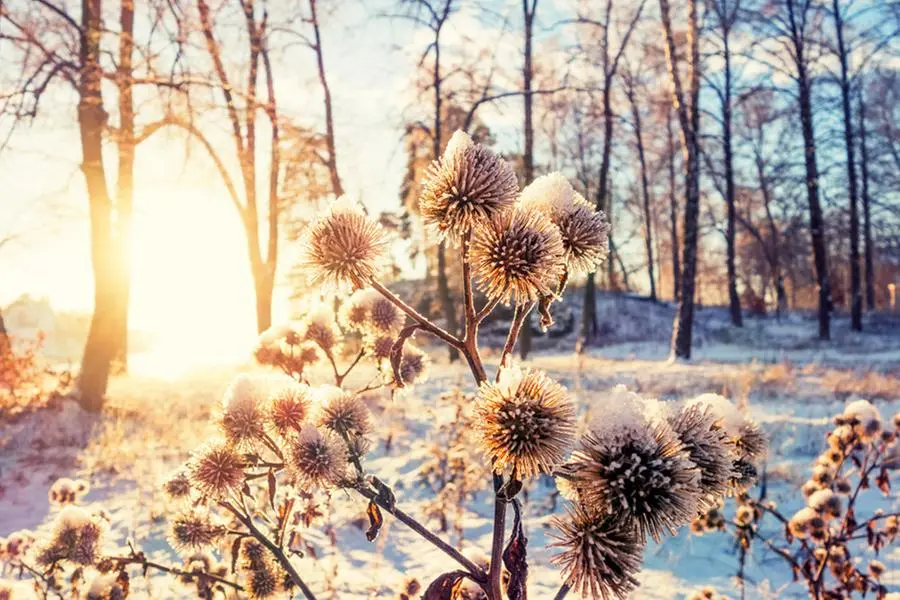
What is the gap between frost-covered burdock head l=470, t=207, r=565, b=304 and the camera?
1227 millimetres

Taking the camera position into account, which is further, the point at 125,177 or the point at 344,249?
the point at 125,177

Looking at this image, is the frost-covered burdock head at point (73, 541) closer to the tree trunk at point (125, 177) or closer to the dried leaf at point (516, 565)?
the dried leaf at point (516, 565)

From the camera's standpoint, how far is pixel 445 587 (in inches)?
52.2

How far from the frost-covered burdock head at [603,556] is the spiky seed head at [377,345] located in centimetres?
119

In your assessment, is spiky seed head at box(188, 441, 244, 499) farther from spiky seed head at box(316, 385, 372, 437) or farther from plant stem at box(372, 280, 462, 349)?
plant stem at box(372, 280, 462, 349)

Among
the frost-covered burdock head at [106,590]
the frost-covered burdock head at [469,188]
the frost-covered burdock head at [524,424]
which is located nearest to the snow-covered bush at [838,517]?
the frost-covered burdock head at [524,424]

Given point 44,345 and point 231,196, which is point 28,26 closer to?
point 44,345

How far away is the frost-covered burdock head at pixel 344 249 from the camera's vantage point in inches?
51.9

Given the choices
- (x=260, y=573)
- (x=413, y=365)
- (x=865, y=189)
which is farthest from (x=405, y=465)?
(x=865, y=189)

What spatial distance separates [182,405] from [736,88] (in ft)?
71.3

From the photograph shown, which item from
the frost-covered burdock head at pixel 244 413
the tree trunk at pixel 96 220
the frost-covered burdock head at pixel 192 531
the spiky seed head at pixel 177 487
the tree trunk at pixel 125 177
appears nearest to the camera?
the frost-covered burdock head at pixel 244 413

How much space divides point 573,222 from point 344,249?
507mm

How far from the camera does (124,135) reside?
10.6 metres

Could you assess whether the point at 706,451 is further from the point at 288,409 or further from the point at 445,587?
the point at 288,409
